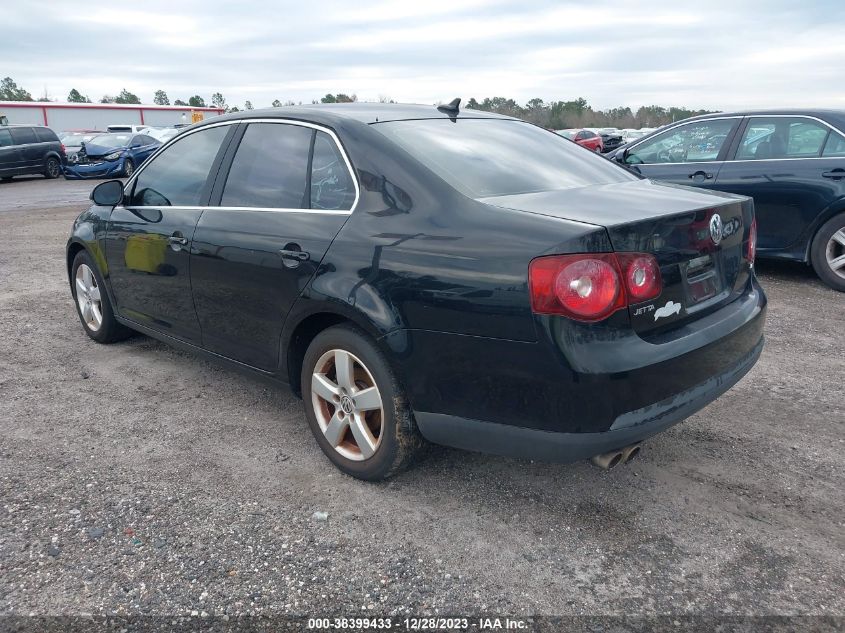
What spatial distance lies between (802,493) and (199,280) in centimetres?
308

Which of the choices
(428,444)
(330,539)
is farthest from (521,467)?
(330,539)

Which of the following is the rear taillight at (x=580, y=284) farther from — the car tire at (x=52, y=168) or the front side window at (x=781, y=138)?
the car tire at (x=52, y=168)

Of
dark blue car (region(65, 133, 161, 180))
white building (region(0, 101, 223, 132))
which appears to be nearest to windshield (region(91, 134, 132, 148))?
dark blue car (region(65, 133, 161, 180))

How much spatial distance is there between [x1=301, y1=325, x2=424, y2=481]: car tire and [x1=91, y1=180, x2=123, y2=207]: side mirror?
2.23m

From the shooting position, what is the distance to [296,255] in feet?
10.3

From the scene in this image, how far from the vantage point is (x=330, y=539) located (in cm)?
272

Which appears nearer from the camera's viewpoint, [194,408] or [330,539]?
[330,539]

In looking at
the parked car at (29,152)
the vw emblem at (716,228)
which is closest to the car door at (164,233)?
the vw emblem at (716,228)

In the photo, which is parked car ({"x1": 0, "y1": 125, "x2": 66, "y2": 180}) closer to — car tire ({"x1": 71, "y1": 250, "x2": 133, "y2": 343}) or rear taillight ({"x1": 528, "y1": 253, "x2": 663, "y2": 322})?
car tire ({"x1": 71, "y1": 250, "x2": 133, "y2": 343})

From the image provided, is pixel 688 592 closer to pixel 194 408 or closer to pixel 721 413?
pixel 721 413

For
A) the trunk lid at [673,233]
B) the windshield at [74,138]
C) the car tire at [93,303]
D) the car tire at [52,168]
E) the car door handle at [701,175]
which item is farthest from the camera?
the windshield at [74,138]

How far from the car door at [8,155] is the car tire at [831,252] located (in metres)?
22.5

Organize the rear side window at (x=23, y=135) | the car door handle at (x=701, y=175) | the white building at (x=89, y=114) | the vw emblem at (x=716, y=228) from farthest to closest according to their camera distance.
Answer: the white building at (x=89, y=114) < the rear side window at (x=23, y=135) < the car door handle at (x=701, y=175) < the vw emblem at (x=716, y=228)

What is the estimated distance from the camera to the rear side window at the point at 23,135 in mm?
21766
